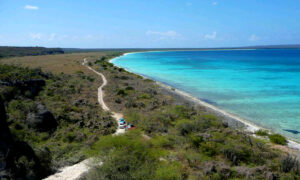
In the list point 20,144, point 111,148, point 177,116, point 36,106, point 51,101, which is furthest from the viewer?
point 51,101

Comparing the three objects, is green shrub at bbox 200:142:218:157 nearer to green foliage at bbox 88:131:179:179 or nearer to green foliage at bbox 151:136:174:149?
green foliage at bbox 151:136:174:149

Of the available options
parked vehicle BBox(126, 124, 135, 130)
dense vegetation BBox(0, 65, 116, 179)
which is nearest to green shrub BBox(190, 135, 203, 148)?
parked vehicle BBox(126, 124, 135, 130)

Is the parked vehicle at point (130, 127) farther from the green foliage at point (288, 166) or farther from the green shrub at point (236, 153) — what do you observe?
the green foliage at point (288, 166)

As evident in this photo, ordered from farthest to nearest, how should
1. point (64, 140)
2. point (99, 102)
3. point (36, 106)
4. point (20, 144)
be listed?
1. point (99, 102)
2. point (36, 106)
3. point (64, 140)
4. point (20, 144)

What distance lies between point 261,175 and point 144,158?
577 centimetres

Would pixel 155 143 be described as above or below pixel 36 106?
below

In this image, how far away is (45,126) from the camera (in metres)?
15.8

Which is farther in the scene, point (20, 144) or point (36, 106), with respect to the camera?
point (36, 106)

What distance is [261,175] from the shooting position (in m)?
10.1

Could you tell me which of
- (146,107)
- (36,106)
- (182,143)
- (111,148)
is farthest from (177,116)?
(36,106)

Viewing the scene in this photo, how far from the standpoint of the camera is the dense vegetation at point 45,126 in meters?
9.61

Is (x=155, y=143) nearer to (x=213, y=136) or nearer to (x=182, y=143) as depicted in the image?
(x=182, y=143)

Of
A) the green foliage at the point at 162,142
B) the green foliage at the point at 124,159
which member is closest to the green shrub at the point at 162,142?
the green foliage at the point at 162,142

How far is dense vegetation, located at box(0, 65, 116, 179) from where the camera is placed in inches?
378
